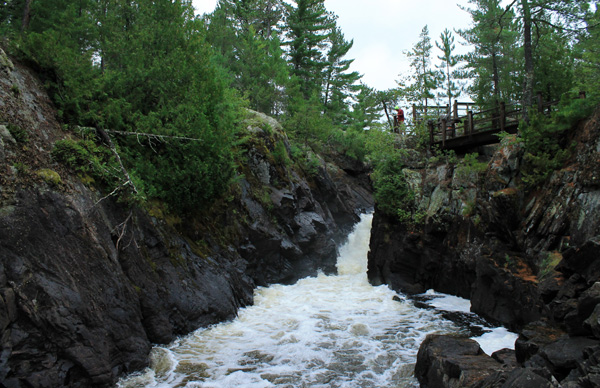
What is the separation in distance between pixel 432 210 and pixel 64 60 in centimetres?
1413

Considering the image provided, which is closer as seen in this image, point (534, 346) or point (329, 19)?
point (534, 346)

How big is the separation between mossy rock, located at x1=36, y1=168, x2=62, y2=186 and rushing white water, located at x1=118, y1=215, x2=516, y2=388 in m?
4.21

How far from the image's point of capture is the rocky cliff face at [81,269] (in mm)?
6102

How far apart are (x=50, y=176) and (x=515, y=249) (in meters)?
12.5

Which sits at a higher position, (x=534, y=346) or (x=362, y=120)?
(x=362, y=120)

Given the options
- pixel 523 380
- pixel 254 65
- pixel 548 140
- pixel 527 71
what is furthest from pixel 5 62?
pixel 254 65

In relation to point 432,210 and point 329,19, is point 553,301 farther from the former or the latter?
point 329,19

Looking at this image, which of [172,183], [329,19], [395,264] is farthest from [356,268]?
[329,19]

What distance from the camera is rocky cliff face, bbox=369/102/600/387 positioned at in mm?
6492

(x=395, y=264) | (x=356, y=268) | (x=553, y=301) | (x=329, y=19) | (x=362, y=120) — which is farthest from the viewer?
(x=362, y=120)

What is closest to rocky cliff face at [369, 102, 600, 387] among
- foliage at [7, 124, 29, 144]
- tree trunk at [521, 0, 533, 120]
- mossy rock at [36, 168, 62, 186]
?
tree trunk at [521, 0, 533, 120]

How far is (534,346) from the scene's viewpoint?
22.2ft

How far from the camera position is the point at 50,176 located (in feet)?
24.4

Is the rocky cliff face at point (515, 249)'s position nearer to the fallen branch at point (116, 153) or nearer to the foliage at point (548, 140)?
the foliage at point (548, 140)
